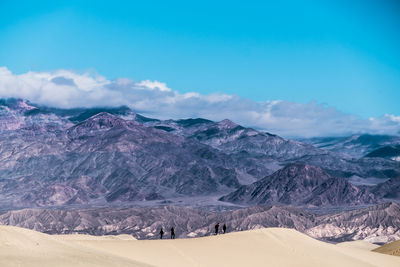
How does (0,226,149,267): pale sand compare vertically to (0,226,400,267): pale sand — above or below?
above

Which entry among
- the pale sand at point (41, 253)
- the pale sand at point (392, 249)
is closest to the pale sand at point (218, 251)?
the pale sand at point (41, 253)

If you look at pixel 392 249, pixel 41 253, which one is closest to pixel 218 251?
pixel 41 253

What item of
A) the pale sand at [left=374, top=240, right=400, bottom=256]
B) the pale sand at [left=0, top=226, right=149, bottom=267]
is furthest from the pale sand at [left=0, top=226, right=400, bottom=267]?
the pale sand at [left=374, top=240, right=400, bottom=256]

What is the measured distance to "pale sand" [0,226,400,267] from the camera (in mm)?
39106

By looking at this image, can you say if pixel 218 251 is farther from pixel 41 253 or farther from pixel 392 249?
pixel 392 249

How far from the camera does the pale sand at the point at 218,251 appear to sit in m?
39.1

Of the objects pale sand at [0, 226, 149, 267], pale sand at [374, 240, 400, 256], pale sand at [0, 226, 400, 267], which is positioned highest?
pale sand at [0, 226, 149, 267]

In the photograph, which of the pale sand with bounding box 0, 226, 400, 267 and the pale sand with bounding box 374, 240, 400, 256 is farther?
the pale sand with bounding box 374, 240, 400, 256

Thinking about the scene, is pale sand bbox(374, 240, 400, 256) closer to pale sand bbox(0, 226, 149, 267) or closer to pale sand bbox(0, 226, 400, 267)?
pale sand bbox(0, 226, 400, 267)

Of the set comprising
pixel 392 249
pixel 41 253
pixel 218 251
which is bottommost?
pixel 392 249

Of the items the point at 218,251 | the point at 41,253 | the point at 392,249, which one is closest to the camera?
the point at 41,253

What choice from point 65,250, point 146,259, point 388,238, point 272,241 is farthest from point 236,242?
point 388,238

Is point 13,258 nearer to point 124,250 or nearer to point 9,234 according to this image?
point 9,234

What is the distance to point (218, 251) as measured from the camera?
50188mm
